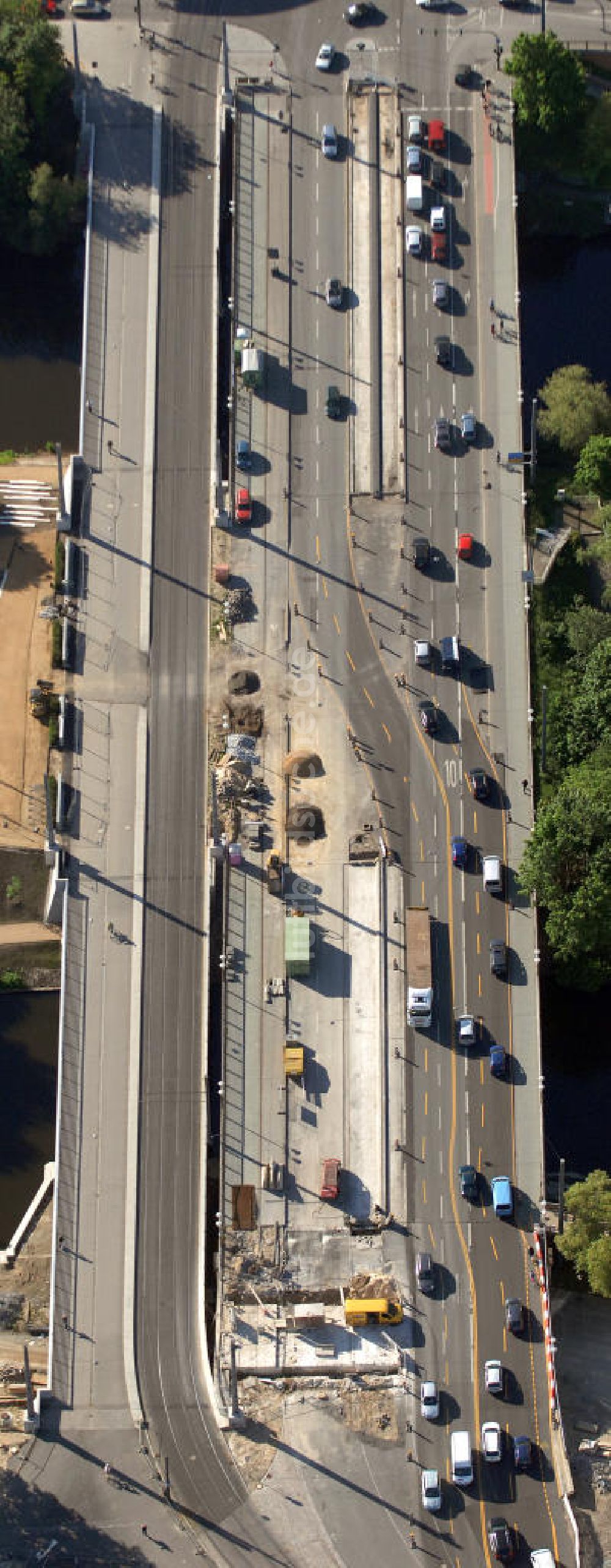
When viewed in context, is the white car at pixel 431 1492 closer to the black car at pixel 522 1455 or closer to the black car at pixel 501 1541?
the black car at pixel 501 1541

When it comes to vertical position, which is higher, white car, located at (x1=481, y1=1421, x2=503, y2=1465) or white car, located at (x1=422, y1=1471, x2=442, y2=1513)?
white car, located at (x1=481, y1=1421, x2=503, y2=1465)

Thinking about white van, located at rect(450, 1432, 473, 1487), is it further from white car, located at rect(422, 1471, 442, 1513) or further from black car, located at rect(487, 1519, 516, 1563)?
black car, located at rect(487, 1519, 516, 1563)

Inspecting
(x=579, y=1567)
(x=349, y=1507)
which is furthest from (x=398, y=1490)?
(x=579, y=1567)

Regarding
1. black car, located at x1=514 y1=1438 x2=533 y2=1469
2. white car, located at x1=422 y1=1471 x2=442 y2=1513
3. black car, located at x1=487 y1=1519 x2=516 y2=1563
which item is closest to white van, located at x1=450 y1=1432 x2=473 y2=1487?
white car, located at x1=422 y1=1471 x2=442 y2=1513

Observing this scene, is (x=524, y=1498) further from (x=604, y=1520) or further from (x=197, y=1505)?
(x=197, y=1505)

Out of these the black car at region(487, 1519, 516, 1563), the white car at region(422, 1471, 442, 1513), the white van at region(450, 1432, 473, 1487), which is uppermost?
the white van at region(450, 1432, 473, 1487)
